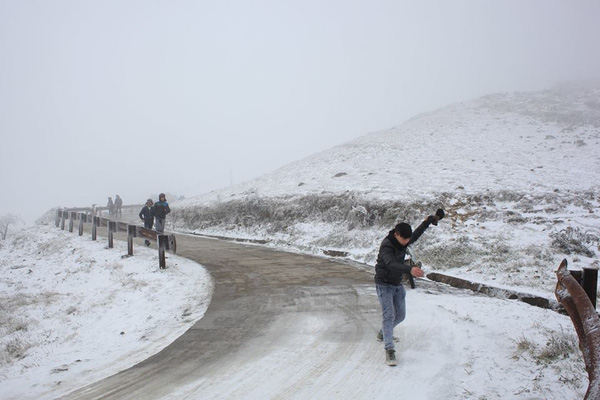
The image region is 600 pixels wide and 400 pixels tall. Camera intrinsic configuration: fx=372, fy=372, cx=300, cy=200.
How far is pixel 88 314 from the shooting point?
26.1 ft

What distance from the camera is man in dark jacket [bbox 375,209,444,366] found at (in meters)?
4.65

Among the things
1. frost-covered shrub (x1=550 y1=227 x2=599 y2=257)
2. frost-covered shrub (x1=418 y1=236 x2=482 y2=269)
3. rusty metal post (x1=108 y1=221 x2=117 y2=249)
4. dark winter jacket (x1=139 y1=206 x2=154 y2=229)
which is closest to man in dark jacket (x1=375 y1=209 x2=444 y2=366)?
frost-covered shrub (x1=418 y1=236 x2=482 y2=269)

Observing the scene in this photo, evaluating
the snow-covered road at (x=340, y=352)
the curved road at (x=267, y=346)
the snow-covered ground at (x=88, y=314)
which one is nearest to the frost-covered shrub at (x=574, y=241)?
the snow-covered road at (x=340, y=352)

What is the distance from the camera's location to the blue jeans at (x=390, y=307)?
4.77 meters

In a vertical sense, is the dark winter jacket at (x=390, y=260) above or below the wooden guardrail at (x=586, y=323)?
above

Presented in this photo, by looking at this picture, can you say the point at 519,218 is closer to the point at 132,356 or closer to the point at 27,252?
the point at 132,356

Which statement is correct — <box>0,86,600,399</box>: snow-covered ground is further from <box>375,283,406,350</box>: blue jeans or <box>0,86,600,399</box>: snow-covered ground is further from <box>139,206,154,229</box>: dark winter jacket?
<box>139,206,154,229</box>: dark winter jacket

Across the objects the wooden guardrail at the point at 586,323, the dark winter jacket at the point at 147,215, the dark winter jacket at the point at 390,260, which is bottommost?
the wooden guardrail at the point at 586,323

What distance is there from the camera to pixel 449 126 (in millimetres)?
35281

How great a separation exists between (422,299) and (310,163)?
24.9 meters

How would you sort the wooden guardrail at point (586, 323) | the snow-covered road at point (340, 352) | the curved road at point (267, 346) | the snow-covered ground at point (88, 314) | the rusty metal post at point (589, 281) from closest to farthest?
the wooden guardrail at point (586, 323) < the snow-covered road at point (340, 352) < the curved road at point (267, 346) < the snow-covered ground at point (88, 314) < the rusty metal post at point (589, 281)

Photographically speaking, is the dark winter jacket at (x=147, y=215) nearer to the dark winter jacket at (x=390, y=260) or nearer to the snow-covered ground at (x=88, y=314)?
the snow-covered ground at (x=88, y=314)

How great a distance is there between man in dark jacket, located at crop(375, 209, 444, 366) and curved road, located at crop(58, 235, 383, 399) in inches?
15.0

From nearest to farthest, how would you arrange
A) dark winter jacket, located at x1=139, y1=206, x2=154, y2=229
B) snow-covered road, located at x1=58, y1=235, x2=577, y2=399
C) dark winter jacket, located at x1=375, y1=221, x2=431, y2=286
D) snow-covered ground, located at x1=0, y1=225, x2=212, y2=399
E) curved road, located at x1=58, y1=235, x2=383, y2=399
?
snow-covered road, located at x1=58, y1=235, x2=577, y2=399
curved road, located at x1=58, y1=235, x2=383, y2=399
dark winter jacket, located at x1=375, y1=221, x2=431, y2=286
snow-covered ground, located at x1=0, y1=225, x2=212, y2=399
dark winter jacket, located at x1=139, y1=206, x2=154, y2=229
